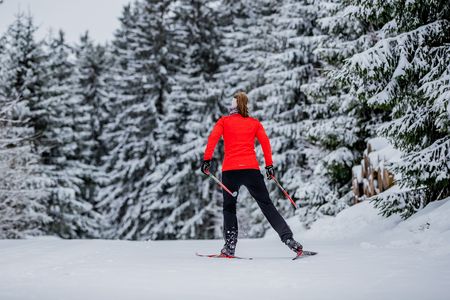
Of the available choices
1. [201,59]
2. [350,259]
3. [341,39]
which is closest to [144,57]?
[201,59]

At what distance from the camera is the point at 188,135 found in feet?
82.8

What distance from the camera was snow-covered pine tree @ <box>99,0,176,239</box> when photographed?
2750cm

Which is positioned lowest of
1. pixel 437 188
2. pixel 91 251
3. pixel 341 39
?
pixel 91 251

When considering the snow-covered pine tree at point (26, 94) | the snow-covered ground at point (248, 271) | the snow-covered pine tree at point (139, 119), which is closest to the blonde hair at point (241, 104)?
the snow-covered ground at point (248, 271)

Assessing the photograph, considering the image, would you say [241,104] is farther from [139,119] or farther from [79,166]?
[139,119]

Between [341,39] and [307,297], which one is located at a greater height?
[341,39]

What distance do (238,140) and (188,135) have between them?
62.6 feet

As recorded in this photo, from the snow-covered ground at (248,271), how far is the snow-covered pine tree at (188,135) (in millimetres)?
17486

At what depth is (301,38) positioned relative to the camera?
54.0ft

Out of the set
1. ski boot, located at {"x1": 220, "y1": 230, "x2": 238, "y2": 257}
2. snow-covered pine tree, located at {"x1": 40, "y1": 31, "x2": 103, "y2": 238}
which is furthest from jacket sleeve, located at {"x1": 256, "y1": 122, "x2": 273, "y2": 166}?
snow-covered pine tree, located at {"x1": 40, "y1": 31, "x2": 103, "y2": 238}

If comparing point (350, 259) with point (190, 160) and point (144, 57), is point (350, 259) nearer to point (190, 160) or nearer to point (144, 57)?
point (190, 160)

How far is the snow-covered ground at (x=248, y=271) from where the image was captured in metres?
3.74

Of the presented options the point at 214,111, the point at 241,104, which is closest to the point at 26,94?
the point at 214,111

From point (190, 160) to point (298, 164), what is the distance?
8433mm
